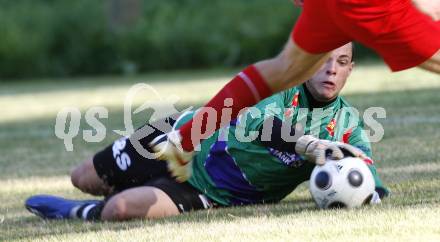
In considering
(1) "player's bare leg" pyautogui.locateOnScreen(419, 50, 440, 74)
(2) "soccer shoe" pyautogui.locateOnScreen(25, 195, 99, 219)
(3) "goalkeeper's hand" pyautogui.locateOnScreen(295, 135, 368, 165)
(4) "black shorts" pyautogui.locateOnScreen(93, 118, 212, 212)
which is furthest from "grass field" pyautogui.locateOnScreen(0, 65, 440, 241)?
(1) "player's bare leg" pyautogui.locateOnScreen(419, 50, 440, 74)

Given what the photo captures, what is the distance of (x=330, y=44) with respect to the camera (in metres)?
4.77

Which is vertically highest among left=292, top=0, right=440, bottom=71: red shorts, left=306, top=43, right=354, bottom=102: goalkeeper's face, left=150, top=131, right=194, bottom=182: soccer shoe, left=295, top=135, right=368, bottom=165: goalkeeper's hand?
left=292, top=0, right=440, bottom=71: red shorts

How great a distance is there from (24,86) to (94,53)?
330 centimetres

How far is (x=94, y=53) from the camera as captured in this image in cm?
2383

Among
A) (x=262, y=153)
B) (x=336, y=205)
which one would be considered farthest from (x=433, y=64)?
(x=262, y=153)

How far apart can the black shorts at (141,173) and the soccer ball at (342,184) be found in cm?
69

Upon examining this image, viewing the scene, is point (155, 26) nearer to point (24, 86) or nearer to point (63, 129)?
point (24, 86)

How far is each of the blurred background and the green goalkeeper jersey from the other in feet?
56.2

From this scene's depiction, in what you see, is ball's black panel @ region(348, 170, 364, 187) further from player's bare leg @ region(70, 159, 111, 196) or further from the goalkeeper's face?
player's bare leg @ region(70, 159, 111, 196)

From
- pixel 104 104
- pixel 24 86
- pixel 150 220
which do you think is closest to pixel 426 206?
pixel 150 220

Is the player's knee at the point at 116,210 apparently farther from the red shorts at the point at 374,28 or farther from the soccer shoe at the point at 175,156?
the red shorts at the point at 374,28

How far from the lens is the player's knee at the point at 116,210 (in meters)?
5.52

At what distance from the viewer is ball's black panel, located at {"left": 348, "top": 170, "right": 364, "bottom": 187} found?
5398 millimetres

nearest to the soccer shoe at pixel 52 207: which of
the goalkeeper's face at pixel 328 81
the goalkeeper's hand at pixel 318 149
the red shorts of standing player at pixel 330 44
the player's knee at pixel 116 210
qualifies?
the player's knee at pixel 116 210
